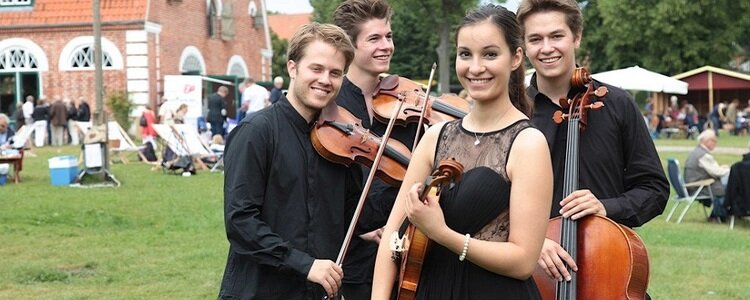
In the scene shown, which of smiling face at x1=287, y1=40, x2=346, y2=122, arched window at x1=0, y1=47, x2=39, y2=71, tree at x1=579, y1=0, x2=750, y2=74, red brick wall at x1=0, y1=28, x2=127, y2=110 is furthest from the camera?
tree at x1=579, y1=0, x2=750, y2=74

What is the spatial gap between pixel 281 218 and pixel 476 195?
0.92 meters

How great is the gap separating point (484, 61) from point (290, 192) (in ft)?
3.03

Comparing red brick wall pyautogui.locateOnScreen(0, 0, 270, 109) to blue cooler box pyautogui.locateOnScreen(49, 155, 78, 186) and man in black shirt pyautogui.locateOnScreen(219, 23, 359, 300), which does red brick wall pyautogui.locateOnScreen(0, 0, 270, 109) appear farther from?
man in black shirt pyautogui.locateOnScreen(219, 23, 359, 300)

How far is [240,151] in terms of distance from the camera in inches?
134

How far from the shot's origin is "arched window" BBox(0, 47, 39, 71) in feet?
102

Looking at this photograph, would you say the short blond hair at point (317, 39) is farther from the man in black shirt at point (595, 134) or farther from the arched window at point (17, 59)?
the arched window at point (17, 59)

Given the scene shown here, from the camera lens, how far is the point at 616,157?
3.61m

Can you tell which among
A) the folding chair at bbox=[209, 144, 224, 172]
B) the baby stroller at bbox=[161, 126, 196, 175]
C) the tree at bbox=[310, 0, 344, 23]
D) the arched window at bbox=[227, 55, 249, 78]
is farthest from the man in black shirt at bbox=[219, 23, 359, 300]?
the tree at bbox=[310, 0, 344, 23]

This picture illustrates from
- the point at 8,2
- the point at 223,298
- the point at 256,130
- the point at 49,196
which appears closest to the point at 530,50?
the point at 256,130

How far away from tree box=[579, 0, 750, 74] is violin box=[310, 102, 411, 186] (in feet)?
154

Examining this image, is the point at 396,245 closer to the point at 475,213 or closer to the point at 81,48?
the point at 475,213

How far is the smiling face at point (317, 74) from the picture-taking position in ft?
11.5

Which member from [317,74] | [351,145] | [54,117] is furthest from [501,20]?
[54,117]

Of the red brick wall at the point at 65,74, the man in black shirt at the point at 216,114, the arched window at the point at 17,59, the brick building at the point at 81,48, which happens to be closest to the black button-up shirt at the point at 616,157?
the man in black shirt at the point at 216,114
